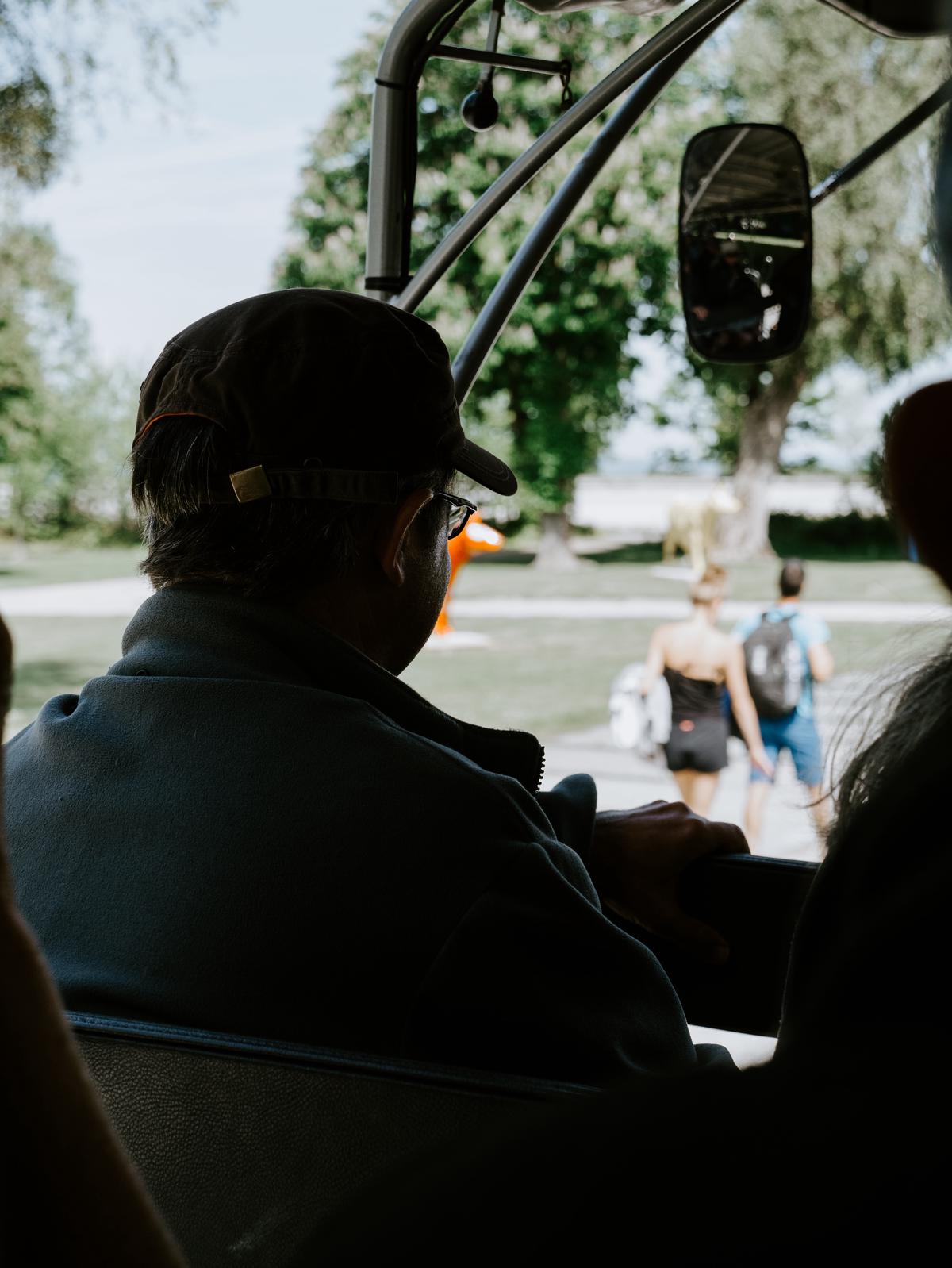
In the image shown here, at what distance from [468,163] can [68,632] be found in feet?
35.9

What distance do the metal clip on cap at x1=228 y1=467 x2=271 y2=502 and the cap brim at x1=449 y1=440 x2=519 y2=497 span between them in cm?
24

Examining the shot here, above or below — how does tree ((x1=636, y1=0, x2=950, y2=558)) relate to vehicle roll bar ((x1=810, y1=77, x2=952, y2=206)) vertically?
above

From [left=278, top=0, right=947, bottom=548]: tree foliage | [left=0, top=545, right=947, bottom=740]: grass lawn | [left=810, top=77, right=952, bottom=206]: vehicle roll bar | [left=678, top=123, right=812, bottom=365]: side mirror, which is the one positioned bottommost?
[left=0, top=545, right=947, bottom=740]: grass lawn

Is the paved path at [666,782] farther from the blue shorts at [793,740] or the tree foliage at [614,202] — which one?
the tree foliage at [614,202]

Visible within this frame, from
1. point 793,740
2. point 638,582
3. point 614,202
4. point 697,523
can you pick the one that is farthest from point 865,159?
point 638,582

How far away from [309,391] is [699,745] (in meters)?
6.29

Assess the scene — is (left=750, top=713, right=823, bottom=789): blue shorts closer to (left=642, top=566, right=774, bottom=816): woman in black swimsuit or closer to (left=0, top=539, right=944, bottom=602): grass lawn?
(left=642, top=566, right=774, bottom=816): woman in black swimsuit

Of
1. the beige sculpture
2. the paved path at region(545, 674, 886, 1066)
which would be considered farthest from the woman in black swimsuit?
the beige sculpture

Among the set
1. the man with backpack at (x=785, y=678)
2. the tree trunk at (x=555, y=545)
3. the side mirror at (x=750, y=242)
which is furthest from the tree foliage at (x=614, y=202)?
the side mirror at (x=750, y=242)

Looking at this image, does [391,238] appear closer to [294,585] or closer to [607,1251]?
[294,585]

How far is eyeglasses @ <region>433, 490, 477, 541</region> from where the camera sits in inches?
64.4

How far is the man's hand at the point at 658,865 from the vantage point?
155 cm

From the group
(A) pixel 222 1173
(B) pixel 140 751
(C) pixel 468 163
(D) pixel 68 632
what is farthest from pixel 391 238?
(C) pixel 468 163

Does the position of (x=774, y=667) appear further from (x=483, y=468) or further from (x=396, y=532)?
(x=396, y=532)
